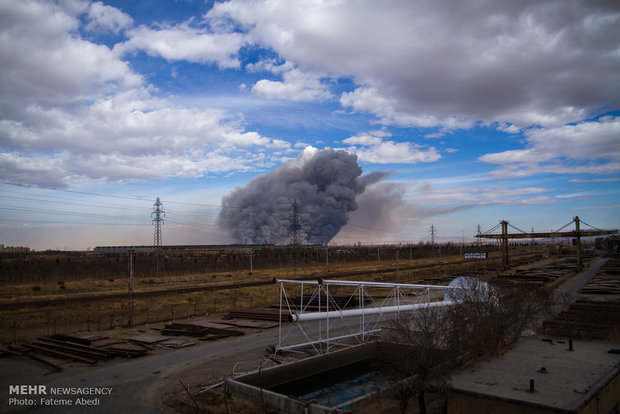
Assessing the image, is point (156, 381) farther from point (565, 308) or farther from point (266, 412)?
point (565, 308)

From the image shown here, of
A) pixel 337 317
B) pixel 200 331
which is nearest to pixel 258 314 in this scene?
pixel 200 331

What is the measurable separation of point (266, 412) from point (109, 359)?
8901mm

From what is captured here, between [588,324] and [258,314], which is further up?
[588,324]

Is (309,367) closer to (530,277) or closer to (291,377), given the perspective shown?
(291,377)

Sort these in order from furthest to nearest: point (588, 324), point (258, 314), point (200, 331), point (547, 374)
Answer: point (258, 314) → point (200, 331) → point (588, 324) → point (547, 374)

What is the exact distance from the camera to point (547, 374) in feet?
36.0

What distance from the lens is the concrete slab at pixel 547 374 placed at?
30.4 feet

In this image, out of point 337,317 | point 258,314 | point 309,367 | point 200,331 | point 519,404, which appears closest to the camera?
point 519,404

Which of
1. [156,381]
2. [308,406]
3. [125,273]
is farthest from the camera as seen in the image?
[125,273]

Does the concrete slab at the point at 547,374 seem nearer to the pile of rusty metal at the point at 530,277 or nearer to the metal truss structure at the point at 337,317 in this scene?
the metal truss structure at the point at 337,317

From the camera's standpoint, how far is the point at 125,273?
5791cm

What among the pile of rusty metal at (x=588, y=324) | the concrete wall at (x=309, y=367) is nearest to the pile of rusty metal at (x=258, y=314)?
the concrete wall at (x=309, y=367)

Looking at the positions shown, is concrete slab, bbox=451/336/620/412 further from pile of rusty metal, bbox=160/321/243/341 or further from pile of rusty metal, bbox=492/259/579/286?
pile of rusty metal, bbox=160/321/243/341

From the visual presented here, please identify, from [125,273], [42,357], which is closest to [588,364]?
[42,357]
